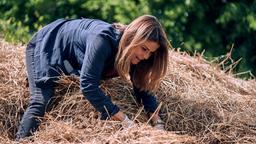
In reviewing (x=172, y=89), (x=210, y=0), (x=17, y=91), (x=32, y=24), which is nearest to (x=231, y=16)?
(x=210, y=0)

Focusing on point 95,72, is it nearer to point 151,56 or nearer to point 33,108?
point 151,56

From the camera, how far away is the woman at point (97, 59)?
3396mm

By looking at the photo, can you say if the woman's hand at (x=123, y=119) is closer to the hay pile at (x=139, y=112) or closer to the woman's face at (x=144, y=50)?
the hay pile at (x=139, y=112)

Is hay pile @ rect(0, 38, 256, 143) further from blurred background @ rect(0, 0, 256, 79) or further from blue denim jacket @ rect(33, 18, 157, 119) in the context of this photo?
blurred background @ rect(0, 0, 256, 79)

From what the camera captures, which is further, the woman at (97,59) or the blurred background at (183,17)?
the blurred background at (183,17)

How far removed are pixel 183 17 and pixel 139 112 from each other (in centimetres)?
413

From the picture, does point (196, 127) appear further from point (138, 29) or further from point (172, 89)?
point (138, 29)

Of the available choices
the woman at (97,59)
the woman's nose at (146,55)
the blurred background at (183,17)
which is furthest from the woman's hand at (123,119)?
the blurred background at (183,17)

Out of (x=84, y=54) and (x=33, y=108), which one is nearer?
(x=84, y=54)

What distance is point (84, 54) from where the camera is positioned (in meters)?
3.55

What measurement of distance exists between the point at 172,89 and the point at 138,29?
88 cm

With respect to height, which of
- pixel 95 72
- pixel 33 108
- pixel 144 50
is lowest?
pixel 33 108

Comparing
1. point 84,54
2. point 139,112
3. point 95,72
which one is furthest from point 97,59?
point 139,112

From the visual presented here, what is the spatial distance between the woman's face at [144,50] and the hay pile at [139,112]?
33 centimetres
